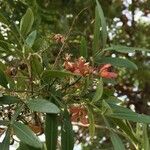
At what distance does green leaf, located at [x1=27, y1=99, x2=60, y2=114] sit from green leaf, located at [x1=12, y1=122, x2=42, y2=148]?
0.04m

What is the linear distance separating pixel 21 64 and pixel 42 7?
3.12 ft

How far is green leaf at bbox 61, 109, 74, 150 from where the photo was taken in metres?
1.18

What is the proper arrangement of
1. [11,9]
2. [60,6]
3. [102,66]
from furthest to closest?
[60,6] < [11,9] < [102,66]

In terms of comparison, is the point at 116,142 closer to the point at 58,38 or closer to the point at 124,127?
the point at 124,127

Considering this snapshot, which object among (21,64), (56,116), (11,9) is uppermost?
(11,9)

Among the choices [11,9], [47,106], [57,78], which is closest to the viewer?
[47,106]

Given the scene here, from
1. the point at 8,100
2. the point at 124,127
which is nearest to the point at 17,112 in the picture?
the point at 8,100

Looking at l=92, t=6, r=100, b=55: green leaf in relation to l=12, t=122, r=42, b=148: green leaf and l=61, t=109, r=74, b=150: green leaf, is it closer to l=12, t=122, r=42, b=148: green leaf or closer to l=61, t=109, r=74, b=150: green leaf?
l=61, t=109, r=74, b=150: green leaf

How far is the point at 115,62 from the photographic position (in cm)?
135

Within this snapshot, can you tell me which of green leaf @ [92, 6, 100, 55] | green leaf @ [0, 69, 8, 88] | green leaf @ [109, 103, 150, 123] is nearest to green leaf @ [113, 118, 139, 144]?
green leaf @ [109, 103, 150, 123]

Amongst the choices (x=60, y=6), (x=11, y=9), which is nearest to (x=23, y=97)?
(x=11, y=9)

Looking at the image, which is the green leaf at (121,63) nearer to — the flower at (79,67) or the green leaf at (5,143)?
the flower at (79,67)

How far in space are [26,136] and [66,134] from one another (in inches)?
6.1

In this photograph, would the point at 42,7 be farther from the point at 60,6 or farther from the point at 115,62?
the point at 115,62
